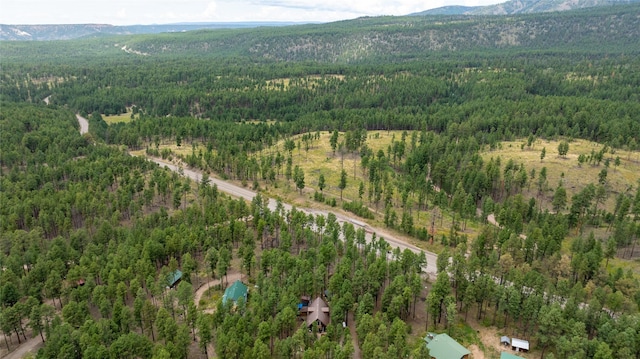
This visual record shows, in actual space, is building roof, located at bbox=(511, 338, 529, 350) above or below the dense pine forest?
below

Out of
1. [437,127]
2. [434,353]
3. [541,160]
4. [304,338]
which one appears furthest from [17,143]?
[541,160]

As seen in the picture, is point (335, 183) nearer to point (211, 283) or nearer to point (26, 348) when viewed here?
point (211, 283)

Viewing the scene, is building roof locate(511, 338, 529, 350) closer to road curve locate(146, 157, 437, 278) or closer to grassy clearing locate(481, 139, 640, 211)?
road curve locate(146, 157, 437, 278)

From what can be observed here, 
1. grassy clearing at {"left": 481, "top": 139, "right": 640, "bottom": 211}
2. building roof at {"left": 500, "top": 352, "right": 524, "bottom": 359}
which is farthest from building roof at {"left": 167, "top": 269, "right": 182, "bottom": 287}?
grassy clearing at {"left": 481, "top": 139, "right": 640, "bottom": 211}

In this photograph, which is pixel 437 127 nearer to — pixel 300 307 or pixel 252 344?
pixel 300 307

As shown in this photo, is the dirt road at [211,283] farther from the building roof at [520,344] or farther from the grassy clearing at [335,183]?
the building roof at [520,344]

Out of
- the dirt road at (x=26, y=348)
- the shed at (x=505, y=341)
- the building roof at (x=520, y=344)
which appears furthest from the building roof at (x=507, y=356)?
the dirt road at (x=26, y=348)
